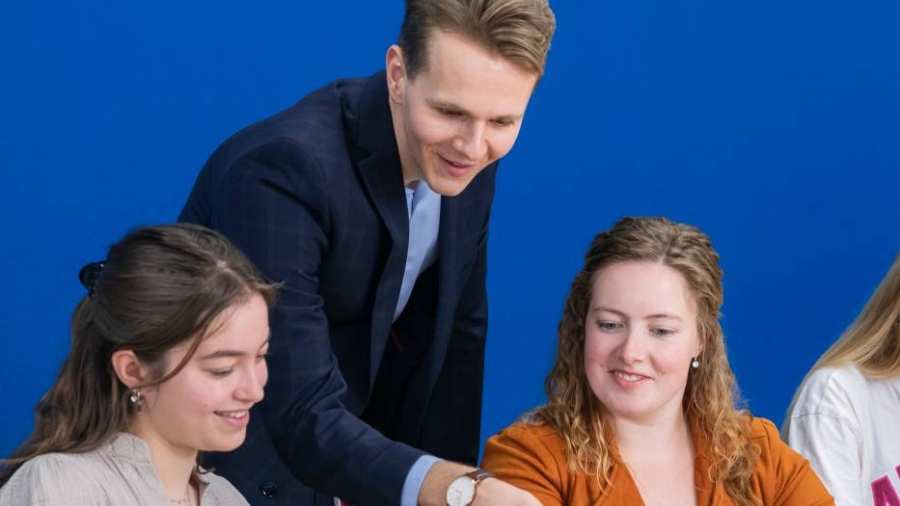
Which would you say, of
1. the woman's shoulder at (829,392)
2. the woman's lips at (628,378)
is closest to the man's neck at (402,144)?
Answer: the woman's lips at (628,378)

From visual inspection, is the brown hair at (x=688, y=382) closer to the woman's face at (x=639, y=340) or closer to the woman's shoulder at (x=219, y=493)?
the woman's face at (x=639, y=340)

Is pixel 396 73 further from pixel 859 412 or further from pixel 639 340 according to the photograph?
pixel 859 412

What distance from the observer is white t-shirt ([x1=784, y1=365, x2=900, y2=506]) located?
2400mm

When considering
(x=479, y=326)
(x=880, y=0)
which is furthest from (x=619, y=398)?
(x=880, y=0)

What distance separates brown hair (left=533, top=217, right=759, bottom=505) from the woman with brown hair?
1.50 ft

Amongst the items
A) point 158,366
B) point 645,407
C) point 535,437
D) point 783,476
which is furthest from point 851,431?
point 158,366

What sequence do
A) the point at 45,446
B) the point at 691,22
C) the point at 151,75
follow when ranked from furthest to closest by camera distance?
1. the point at 691,22
2. the point at 151,75
3. the point at 45,446

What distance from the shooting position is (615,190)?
134 inches

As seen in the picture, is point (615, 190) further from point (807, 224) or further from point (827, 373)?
point (827, 373)

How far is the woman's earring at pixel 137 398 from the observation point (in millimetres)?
1936

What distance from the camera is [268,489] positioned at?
7.20 feet

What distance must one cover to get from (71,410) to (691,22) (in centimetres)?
182

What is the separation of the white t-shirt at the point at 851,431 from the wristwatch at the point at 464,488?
0.80m

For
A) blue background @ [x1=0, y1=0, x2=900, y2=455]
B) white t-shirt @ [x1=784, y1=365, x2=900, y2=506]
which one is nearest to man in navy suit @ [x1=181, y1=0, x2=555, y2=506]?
white t-shirt @ [x1=784, y1=365, x2=900, y2=506]
